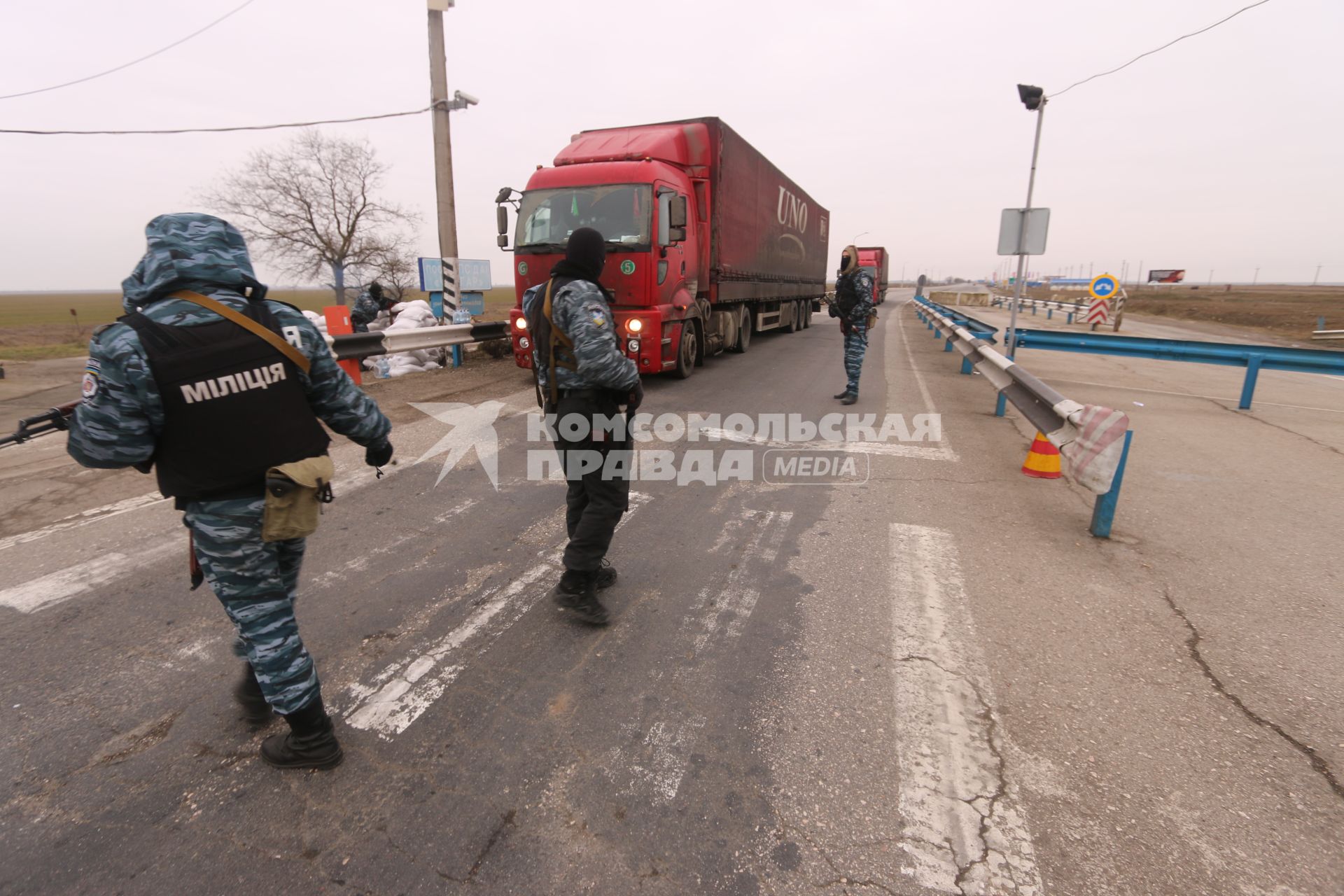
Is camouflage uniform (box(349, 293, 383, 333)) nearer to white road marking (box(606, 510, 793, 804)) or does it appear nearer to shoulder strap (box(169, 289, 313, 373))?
white road marking (box(606, 510, 793, 804))

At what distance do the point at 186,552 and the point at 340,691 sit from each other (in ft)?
6.72

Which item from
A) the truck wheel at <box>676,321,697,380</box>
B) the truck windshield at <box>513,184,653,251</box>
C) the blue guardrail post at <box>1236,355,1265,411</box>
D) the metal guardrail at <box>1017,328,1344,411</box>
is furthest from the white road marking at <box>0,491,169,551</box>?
the blue guardrail post at <box>1236,355,1265,411</box>

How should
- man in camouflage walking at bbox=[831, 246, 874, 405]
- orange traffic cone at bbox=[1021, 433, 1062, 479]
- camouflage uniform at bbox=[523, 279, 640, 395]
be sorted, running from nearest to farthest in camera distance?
camouflage uniform at bbox=[523, 279, 640, 395]
orange traffic cone at bbox=[1021, 433, 1062, 479]
man in camouflage walking at bbox=[831, 246, 874, 405]

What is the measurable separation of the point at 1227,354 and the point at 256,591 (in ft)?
36.6

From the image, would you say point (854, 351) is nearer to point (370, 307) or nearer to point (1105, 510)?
point (1105, 510)

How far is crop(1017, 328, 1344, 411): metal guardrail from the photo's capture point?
8102 millimetres

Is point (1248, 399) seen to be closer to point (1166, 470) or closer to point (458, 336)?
point (1166, 470)

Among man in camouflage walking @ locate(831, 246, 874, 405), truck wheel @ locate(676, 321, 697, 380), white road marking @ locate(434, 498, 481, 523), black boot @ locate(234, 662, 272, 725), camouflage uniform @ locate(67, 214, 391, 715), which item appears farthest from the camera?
truck wheel @ locate(676, 321, 697, 380)

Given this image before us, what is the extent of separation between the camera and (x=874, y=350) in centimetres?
1524

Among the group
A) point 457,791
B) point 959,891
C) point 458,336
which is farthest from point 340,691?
point 458,336

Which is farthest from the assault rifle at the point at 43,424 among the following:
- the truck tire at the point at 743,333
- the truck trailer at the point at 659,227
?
the truck tire at the point at 743,333

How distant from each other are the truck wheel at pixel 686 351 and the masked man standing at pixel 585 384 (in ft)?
21.3

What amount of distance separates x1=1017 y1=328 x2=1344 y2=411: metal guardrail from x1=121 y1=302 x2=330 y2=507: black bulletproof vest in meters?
9.84

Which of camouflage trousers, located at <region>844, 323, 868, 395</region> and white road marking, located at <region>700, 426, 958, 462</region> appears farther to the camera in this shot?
camouflage trousers, located at <region>844, 323, 868, 395</region>
